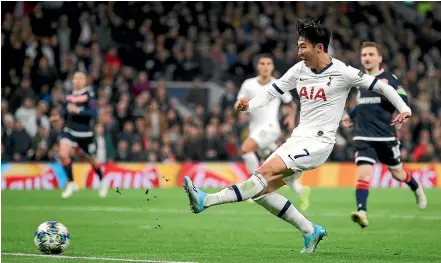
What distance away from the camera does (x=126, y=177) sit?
24781 millimetres

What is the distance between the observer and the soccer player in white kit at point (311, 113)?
9789mm

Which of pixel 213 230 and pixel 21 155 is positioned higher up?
pixel 213 230

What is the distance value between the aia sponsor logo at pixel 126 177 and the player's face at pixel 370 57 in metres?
11.8

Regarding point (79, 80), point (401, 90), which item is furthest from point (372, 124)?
point (79, 80)

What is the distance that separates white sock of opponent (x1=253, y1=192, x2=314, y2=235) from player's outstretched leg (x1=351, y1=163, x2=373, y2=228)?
88.2 inches

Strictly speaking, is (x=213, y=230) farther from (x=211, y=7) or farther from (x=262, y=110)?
(x=211, y=7)

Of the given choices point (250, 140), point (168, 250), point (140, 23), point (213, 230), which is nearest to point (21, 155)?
point (140, 23)

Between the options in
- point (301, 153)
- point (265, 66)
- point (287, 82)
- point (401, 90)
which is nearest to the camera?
point (301, 153)

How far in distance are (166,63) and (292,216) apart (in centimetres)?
1869

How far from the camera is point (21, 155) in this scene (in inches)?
967

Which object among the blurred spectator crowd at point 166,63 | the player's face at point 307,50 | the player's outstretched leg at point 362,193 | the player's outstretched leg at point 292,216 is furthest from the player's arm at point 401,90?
the blurred spectator crowd at point 166,63

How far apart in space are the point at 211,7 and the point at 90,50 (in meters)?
5.27

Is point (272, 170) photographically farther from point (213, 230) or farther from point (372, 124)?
point (372, 124)

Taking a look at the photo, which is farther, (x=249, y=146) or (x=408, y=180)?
(x=249, y=146)
